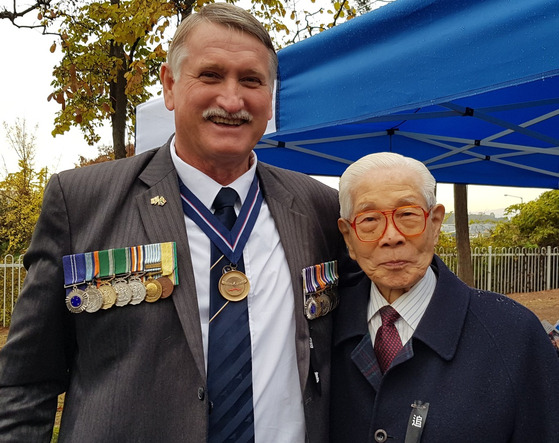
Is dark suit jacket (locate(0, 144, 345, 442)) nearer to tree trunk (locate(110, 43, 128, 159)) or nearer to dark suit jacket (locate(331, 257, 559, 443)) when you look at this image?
dark suit jacket (locate(331, 257, 559, 443))

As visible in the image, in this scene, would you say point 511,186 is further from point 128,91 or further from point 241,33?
point 241,33

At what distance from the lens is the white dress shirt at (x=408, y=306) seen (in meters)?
1.69

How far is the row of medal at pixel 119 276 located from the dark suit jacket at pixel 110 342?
3 cm

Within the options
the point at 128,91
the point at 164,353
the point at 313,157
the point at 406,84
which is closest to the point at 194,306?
the point at 164,353

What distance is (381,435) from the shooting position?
157 cm

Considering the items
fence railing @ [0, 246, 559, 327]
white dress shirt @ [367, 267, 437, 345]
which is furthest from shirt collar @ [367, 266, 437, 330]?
fence railing @ [0, 246, 559, 327]

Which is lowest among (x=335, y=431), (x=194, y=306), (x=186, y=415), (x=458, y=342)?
(x=335, y=431)

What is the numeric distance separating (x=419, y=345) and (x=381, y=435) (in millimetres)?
290

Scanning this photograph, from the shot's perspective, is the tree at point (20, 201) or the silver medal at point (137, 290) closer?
the silver medal at point (137, 290)

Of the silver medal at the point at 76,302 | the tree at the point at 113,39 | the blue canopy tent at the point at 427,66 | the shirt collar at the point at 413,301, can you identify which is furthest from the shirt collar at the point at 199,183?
the tree at the point at 113,39

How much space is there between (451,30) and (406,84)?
0.25 meters

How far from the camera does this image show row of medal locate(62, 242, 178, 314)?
1562 mm

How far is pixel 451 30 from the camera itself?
1.88 meters

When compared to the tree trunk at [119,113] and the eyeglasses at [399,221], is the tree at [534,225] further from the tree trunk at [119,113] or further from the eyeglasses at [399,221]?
the eyeglasses at [399,221]
